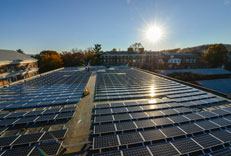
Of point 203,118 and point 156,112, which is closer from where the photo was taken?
point 203,118

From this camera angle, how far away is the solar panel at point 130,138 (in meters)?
7.56

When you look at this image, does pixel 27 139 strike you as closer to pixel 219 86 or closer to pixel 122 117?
pixel 122 117

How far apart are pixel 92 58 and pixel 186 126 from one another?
268 feet

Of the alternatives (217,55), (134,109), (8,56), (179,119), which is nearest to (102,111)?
(134,109)

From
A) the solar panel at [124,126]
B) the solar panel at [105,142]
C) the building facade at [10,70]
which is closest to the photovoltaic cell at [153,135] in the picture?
the solar panel at [124,126]

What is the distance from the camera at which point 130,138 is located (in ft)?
26.1

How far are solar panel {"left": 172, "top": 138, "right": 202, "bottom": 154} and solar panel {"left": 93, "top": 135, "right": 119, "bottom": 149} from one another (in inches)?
185

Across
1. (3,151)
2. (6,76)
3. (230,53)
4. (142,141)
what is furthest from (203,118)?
(230,53)

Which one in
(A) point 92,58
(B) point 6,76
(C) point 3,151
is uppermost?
(A) point 92,58

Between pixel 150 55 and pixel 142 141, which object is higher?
pixel 150 55

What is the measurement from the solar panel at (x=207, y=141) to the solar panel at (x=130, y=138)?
475cm

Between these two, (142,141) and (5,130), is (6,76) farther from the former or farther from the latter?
(142,141)

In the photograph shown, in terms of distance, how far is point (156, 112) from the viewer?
11.7m

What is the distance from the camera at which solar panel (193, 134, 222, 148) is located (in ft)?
24.3
